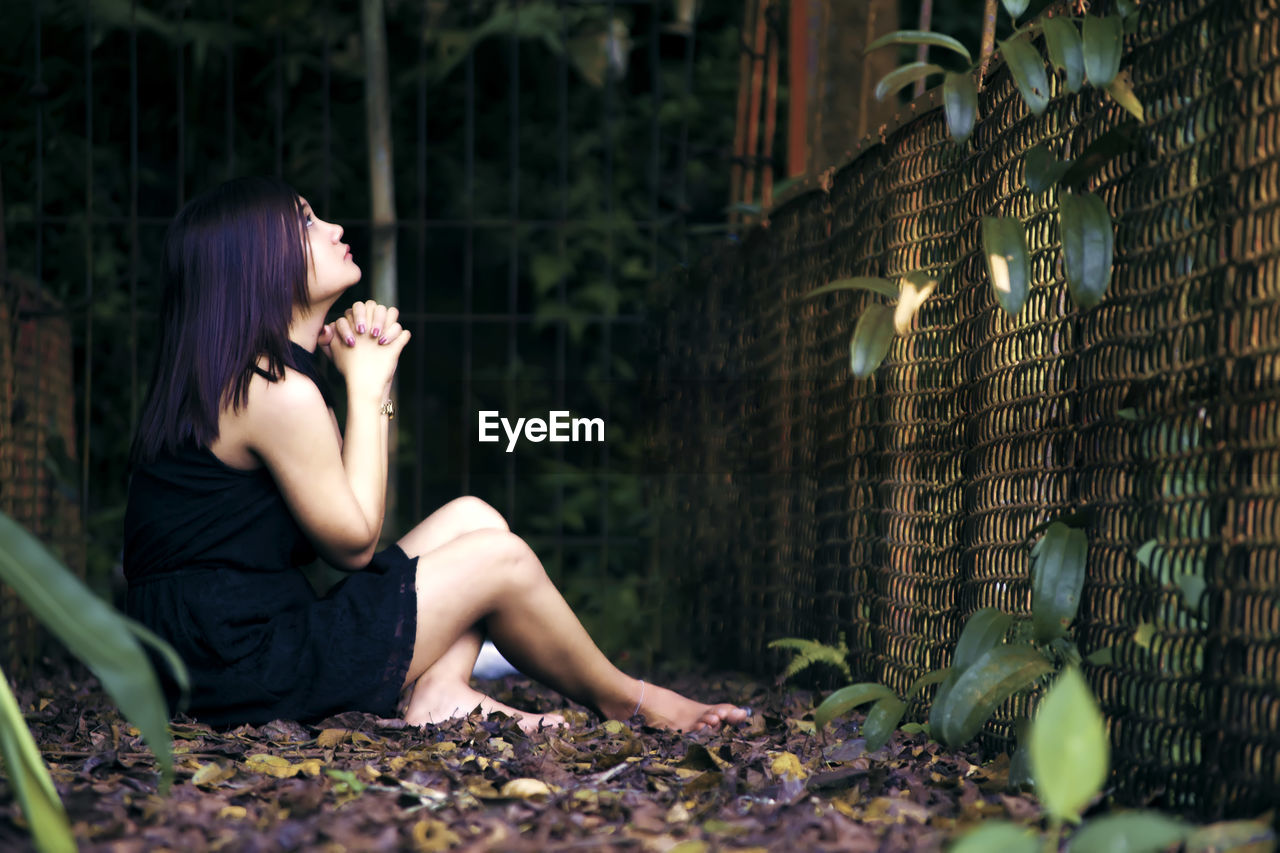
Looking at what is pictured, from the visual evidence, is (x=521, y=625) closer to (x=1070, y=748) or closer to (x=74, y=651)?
(x=74, y=651)

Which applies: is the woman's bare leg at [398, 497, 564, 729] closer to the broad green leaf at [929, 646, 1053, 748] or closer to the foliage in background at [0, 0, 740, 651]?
the broad green leaf at [929, 646, 1053, 748]

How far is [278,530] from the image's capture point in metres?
2.23

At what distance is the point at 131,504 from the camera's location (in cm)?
226

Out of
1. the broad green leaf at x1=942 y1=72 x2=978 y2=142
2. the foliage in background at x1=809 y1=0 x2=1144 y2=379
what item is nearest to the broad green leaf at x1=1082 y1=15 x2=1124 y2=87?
the foliage in background at x1=809 y1=0 x2=1144 y2=379

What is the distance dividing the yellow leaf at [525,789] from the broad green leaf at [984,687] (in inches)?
20.0

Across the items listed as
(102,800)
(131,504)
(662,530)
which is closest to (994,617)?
(102,800)

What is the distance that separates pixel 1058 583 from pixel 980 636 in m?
0.17

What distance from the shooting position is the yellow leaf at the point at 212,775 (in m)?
1.66

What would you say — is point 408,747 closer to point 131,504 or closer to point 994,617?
point 131,504

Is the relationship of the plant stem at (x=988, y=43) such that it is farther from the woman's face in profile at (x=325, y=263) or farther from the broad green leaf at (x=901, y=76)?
the woman's face in profile at (x=325, y=263)

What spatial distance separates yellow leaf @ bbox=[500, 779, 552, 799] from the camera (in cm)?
158

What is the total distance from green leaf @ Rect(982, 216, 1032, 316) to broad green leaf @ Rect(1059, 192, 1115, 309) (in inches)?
3.8

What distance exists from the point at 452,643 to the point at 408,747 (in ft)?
1.06

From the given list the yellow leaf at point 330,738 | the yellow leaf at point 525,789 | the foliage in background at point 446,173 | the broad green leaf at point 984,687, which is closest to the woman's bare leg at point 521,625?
the yellow leaf at point 330,738
